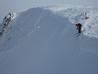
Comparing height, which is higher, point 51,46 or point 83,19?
point 83,19

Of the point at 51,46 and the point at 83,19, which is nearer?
the point at 51,46

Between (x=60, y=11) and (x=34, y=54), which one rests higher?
(x=60, y=11)

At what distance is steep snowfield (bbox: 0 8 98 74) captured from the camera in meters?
12.5

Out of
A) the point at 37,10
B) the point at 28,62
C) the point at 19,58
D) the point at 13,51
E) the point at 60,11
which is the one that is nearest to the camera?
the point at 28,62

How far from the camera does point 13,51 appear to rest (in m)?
16.6

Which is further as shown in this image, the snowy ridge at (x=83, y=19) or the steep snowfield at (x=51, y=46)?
the snowy ridge at (x=83, y=19)

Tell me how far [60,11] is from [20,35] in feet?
14.1

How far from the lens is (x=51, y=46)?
14.5 m

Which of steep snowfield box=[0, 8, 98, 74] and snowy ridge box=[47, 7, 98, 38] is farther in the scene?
snowy ridge box=[47, 7, 98, 38]

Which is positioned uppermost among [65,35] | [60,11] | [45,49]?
[60,11]

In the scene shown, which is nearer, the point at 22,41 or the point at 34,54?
the point at 34,54

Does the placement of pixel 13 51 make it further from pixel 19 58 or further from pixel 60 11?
pixel 60 11

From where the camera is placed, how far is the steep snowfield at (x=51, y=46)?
12.5 m

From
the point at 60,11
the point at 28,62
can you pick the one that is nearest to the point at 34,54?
the point at 28,62
